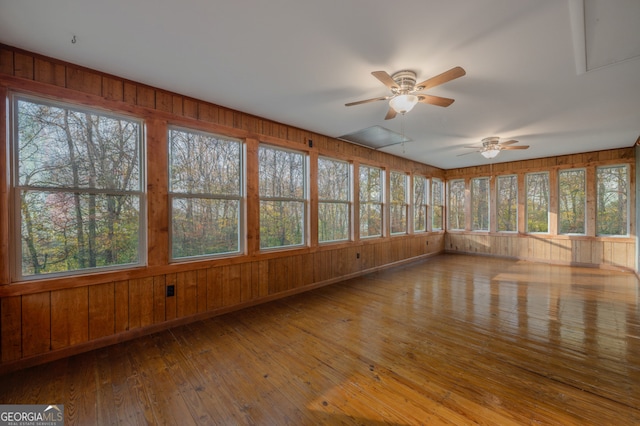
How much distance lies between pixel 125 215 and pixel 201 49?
6.33 ft

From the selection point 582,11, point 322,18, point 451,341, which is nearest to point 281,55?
point 322,18

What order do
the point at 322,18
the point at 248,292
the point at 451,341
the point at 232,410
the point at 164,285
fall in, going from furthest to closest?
the point at 248,292 → the point at 164,285 → the point at 451,341 → the point at 322,18 → the point at 232,410

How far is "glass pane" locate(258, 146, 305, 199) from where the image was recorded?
407cm

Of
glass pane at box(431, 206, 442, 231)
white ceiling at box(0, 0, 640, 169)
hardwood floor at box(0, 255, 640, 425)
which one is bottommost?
hardwood floor at box(0, 255, 640, 425)

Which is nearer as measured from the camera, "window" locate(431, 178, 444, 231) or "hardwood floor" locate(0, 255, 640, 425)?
"hardwood floor" locate(0, 255, 640, 425)

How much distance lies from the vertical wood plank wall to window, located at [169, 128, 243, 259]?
7.50 metres

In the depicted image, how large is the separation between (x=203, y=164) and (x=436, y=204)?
741cm

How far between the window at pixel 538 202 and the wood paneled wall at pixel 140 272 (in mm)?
6466

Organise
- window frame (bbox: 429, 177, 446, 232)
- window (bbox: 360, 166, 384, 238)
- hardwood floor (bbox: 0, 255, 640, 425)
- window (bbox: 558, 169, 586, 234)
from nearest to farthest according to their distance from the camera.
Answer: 1. hardwood floor (bbox: 0, 255, 640, 425)
2. window (bbox: 360, 166, 384, 238)
3. window (bbox: 558, 169, 586, 234)
4. window frame (bbox: 429, 177, 446, 232)

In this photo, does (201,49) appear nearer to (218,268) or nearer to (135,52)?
(135,52)

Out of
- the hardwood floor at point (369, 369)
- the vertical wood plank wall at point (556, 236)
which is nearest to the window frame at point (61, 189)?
the hardwood floor at point (369, 369)

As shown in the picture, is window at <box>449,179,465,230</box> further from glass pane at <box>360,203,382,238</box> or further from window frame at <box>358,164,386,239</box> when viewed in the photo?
glass pane at <box>360,203,382,238</box>

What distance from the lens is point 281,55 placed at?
7.93 feet

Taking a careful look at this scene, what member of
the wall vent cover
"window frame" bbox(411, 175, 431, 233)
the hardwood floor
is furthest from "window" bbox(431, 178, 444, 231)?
the hardwood floor
